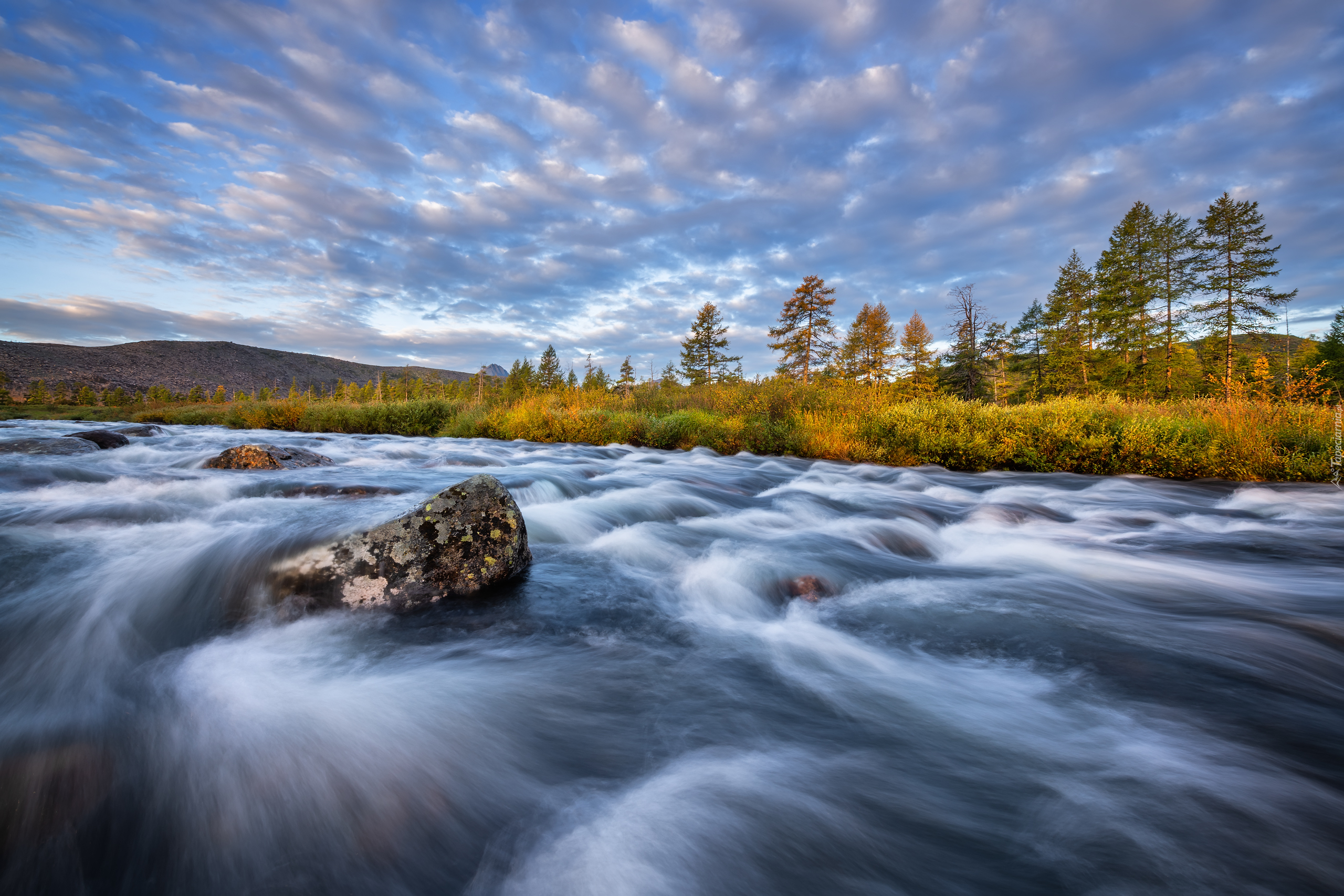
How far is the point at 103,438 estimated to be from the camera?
9430 mm

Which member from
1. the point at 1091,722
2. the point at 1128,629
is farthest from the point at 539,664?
the point at 1128,629

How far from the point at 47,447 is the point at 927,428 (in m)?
15.5

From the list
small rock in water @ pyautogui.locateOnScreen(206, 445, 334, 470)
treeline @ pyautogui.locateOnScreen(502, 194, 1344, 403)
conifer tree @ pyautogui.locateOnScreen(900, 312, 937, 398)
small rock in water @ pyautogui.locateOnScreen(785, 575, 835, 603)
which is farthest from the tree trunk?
small rock in water @ pyautogui.locateOnScreen(206, 445, 334, 470)

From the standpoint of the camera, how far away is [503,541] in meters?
3.35

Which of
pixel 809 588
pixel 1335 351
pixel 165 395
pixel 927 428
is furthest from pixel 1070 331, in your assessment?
pixel 165 395

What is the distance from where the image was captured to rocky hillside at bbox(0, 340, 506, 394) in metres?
62.3

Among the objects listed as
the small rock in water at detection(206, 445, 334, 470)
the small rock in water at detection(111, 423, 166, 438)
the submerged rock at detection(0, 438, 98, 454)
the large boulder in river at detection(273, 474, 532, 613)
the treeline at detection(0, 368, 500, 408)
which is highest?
the treeline at detection(0, 368, 500, 408)

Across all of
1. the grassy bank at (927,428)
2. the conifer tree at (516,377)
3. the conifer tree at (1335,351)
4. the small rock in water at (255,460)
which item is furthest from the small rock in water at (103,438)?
the conifer tree at (1335,351)

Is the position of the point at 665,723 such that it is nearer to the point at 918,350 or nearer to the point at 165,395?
the point at 918,350

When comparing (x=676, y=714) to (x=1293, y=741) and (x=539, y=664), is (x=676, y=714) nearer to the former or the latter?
(x=539, y=664)

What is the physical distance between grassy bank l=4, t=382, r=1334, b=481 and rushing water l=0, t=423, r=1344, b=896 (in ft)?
20.4

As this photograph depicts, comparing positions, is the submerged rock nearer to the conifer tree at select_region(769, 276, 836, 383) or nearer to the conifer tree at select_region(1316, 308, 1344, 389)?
the conifer tree at select_region(769, 276, 836, 383)

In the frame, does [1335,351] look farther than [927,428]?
Yes

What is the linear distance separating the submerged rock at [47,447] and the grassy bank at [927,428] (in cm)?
956
